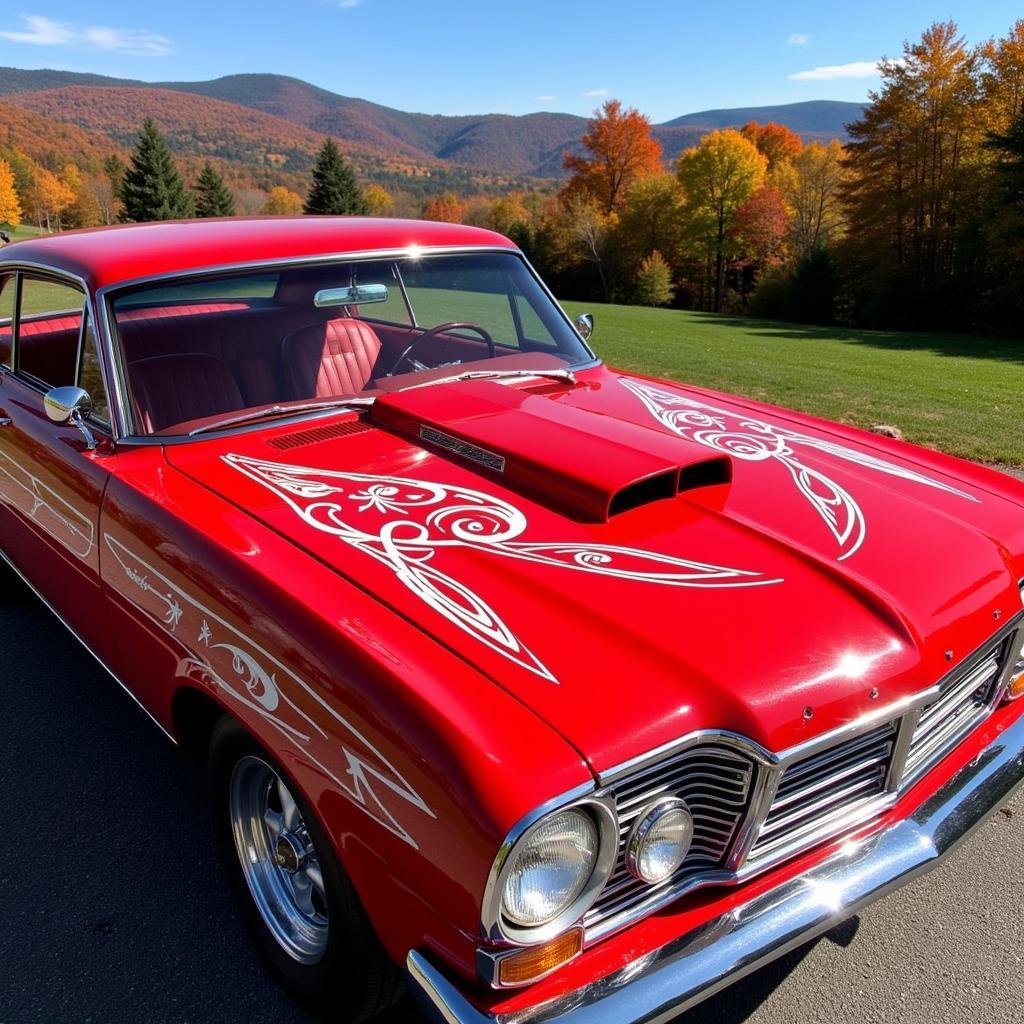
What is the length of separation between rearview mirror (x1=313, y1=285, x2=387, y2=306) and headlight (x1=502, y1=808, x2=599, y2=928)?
2193mm

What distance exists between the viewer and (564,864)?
59.0 inches

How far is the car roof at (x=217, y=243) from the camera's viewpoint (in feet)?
9.32

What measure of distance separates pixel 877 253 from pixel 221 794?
4242 centimetres

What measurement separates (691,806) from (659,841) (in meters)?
0.10

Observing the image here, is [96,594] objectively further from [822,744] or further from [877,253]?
[877,253]

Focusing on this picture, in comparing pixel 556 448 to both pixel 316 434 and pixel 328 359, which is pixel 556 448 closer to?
pixel 316 434

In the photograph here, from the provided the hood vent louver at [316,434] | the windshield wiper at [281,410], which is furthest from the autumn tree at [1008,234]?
the hood vent louver at [316,434]

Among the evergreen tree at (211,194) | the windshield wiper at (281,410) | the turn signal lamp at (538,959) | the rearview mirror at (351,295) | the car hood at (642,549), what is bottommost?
the evergreen tree at (211,194)

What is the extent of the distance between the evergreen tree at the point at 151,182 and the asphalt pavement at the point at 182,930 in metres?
53.6

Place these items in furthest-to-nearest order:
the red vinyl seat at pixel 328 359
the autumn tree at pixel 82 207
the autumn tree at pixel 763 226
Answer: the autumn tree at pixel 82 207 < the autumn tree at pixel 763 226 < the red vinyl seat at pixel 328 359

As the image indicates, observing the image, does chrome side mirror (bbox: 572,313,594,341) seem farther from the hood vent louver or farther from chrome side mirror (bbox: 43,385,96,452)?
chrome side mirror (bbox: 43,385,96,452)

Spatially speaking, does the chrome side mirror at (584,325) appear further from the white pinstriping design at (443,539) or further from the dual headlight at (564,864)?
the dual headlight at (564,864)

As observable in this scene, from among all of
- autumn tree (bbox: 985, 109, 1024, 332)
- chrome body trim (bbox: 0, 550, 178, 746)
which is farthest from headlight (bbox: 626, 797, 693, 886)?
autumn tree (bbox: 985, 109, 1024, 332)

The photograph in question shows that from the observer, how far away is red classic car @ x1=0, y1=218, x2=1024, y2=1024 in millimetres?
1516
